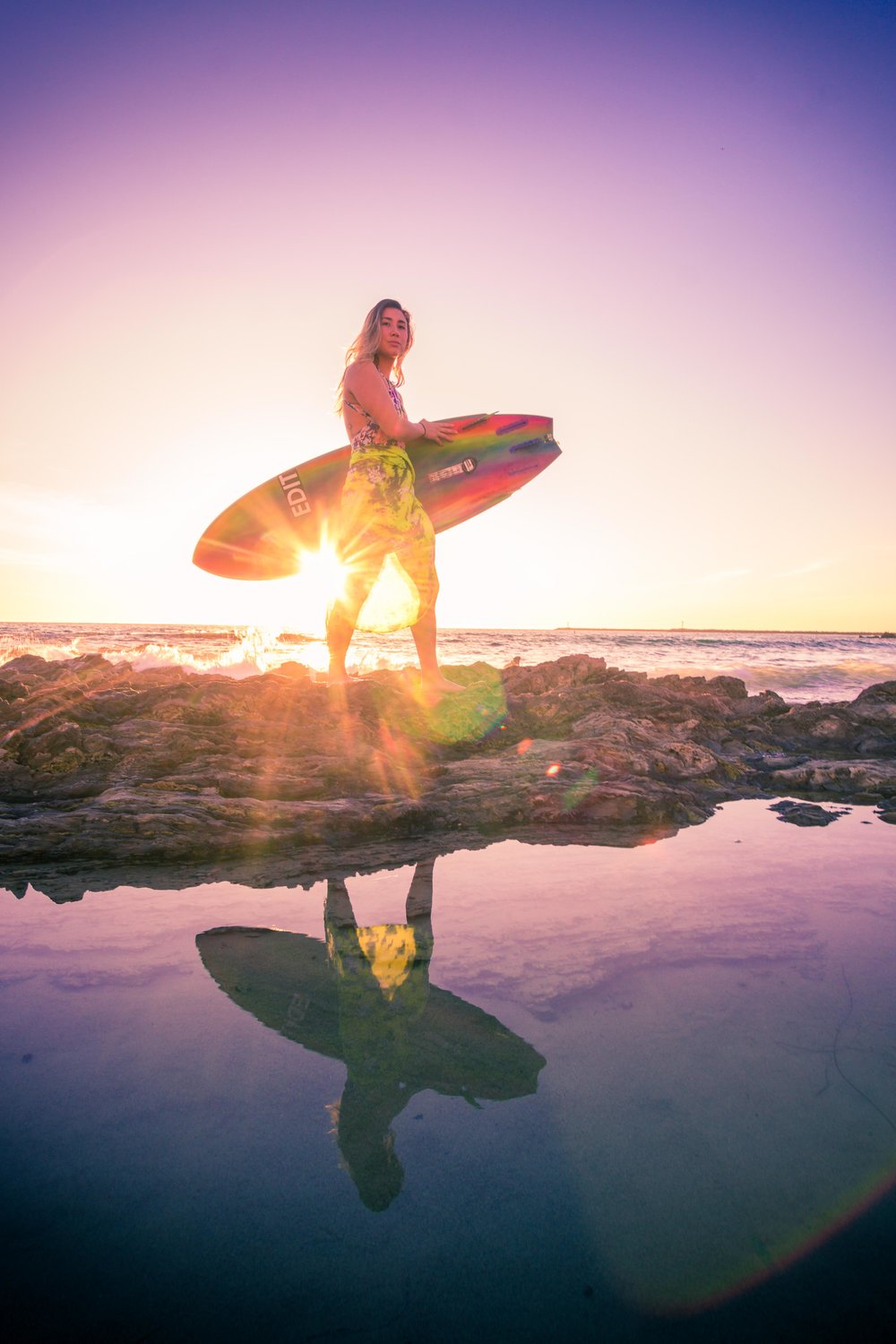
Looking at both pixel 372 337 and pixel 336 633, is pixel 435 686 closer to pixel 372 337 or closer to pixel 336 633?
pixel 336 633

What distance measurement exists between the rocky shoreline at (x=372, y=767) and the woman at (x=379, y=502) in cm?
48

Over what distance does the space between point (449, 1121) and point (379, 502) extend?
134 inches

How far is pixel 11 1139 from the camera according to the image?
0.93 m

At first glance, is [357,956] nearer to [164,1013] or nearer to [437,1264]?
[164,1013]

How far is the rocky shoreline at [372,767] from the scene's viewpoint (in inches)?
87.7

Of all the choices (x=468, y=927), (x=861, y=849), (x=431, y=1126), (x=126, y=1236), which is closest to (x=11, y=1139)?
(x=126, y=1236)

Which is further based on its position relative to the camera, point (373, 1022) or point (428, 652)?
point (428, 652)

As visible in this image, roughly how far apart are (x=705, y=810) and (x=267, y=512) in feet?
15.2

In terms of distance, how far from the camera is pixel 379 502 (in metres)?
3.90

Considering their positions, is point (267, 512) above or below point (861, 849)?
above

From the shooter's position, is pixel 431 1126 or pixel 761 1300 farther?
pixel 431 1126

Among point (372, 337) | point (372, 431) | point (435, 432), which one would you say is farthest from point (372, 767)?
point (372, 337)

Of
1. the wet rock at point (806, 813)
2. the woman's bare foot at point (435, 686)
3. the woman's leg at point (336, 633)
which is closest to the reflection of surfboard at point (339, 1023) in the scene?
the wet rock at point (806, 813)

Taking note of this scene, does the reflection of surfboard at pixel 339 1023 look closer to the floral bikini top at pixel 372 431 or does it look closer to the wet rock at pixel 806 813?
the wet rock at pixel 806 813
